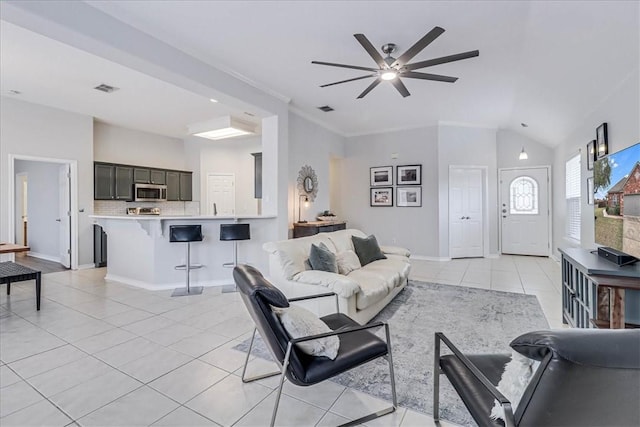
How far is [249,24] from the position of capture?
10.0 ft

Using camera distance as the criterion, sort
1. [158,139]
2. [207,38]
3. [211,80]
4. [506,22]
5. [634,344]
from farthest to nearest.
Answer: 1. [158,139]
2. [211,80]
3. [207,38]
4. [506,22]
5. [634,344]

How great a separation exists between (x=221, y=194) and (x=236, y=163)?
940 mm

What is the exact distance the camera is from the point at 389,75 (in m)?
3.36

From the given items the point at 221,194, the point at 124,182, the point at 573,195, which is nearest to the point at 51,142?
the point at 124,182

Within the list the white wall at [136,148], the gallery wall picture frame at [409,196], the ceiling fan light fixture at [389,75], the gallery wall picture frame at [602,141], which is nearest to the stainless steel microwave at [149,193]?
the white wall at [136,148]

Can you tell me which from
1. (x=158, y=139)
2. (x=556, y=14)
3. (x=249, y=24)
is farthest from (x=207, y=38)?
(x=158, y=139)

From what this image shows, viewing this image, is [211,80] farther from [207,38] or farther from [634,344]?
[634,344]

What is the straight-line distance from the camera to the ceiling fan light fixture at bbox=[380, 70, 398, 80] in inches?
131

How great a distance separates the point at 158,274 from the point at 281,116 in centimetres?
309

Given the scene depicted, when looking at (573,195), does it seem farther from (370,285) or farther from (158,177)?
(158,177)

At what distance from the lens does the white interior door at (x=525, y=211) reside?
686 centimetres

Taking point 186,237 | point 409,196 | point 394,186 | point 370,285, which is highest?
point 394,186

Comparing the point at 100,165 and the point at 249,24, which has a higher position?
the point at 249,24

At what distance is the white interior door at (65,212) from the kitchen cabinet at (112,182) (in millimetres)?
442
